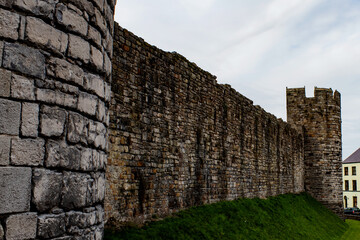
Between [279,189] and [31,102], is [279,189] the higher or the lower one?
the lower one

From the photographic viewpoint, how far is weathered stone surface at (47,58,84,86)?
119 inches

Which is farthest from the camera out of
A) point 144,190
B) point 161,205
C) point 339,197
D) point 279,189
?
point 339,197

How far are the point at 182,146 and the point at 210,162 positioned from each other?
1.83 meters

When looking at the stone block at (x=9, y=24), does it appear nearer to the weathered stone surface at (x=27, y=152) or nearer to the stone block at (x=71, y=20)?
the stone block at (x=71, y=20)

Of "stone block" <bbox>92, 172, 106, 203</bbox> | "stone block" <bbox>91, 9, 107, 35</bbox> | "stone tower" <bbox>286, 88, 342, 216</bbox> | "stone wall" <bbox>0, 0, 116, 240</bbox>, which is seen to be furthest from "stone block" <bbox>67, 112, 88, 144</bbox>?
"stone tower" <bbox>286, 88, 342, 216</bbox>

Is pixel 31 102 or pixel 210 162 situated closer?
pixel 31 102

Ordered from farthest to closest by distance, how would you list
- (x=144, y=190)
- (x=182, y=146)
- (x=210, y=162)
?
(x=210, y=162) → (x=182, y=146) → (x=144, y=190)

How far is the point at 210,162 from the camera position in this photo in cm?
1074

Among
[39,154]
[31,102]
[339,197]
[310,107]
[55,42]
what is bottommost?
[339,197]

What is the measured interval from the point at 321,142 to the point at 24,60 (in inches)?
905

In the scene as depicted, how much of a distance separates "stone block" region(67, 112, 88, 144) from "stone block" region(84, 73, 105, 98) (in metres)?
0.32

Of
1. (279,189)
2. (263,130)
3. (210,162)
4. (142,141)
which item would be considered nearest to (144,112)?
(142,141)

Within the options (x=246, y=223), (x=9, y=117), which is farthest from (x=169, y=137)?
(x=9, y=117)

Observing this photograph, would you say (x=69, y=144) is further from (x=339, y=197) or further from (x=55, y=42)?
(x=339, y=197)
